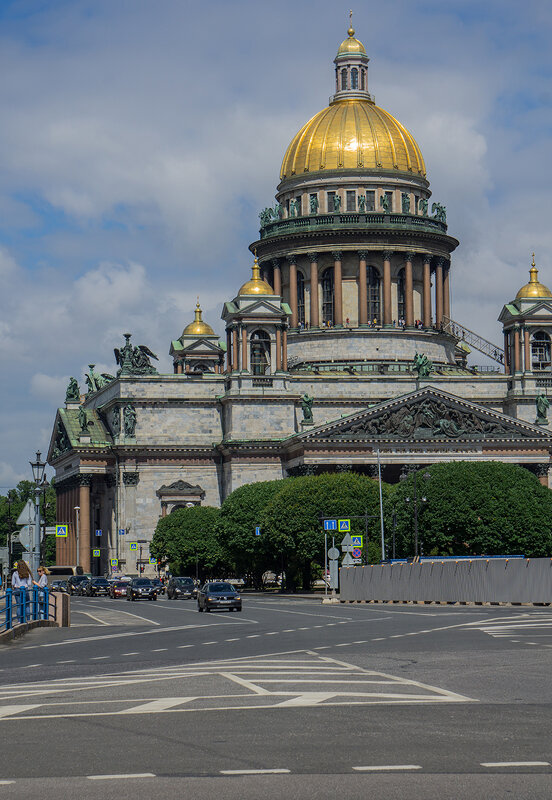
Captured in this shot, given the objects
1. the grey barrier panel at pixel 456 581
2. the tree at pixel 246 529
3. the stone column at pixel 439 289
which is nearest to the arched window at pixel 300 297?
the stone column at pixel 439 289

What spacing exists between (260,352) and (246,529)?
2992 centimetres

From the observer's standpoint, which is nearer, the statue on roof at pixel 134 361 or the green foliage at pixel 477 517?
the green foliage at pixel 477 517

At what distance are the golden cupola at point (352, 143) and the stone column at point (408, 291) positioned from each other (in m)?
9.24

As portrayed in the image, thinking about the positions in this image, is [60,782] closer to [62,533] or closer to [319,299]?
[62,533]

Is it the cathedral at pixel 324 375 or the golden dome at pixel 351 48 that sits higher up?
the golden dome at pixel 351 48

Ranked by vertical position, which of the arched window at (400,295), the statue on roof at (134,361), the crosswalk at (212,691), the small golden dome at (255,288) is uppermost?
the arched window at (400,295)

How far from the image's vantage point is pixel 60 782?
16078 mm

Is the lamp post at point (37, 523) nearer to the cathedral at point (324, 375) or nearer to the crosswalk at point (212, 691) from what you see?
the crosswalk at point (212, 691)

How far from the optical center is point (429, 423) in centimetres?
13500

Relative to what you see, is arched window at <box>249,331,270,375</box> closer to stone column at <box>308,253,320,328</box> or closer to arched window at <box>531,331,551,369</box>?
stone column at <box>308,253,320,328</box>

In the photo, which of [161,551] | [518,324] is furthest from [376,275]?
[161,551]

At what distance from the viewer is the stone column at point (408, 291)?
513 ft

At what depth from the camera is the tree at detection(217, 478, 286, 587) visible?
378 feet

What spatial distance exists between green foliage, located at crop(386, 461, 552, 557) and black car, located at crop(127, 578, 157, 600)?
60.2 ft
